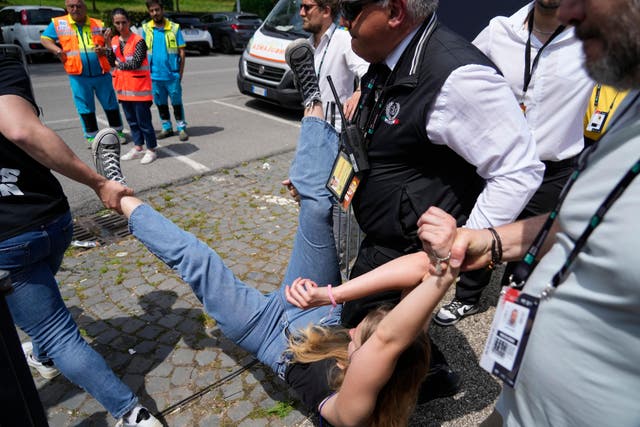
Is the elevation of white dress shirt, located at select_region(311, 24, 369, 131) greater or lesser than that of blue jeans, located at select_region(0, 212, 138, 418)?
greater

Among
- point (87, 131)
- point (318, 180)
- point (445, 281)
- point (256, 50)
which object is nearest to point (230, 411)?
point (318, 180)

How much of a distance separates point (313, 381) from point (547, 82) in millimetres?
2006

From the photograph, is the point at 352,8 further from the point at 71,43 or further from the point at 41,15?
the point at 41,15

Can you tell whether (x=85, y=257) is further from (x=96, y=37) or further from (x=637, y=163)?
(x=637, y=163)

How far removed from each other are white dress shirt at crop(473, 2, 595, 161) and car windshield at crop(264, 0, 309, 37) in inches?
234

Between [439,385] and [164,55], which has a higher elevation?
[164,55]

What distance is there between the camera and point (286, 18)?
820 cm

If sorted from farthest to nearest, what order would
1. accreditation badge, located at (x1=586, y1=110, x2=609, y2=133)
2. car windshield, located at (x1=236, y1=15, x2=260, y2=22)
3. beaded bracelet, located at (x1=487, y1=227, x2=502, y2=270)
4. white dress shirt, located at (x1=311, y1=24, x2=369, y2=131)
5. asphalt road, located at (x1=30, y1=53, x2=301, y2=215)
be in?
car windshield, located at (x1=236, y1=15, x2=260, y2=22) → asphalt road, located at (x1=30, y1=53, x2=301, y2=215) → white dress shirt, located at (x1=311, y1=24, x2=369, y2=131) → accreditation badge, located at (x1=586, y1=110, x2=609, y2=133) → beaded bracelet, located at (x1=487, y1=227, x2=502, y2=270)

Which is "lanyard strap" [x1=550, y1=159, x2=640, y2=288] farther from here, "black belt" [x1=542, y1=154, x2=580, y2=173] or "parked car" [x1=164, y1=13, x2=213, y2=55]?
"parked car" [x1=164, y1=13, x2=213, y2=55]

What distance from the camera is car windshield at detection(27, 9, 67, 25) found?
13693 mm

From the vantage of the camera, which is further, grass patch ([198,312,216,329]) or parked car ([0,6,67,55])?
parked car ([0,6,67,55])

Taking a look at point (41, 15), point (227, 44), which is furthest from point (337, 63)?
point (227, 44)

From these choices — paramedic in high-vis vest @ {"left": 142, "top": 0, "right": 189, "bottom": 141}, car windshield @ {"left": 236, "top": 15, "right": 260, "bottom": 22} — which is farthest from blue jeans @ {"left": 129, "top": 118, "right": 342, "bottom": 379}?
car windshield @ {"left": 236, "top": 15, "right": 260, "bottom": 22}

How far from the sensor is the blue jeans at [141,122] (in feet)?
19.2
